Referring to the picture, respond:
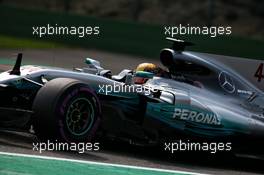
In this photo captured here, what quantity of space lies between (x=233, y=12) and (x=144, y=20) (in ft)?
14.2

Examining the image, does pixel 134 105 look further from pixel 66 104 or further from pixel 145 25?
pixel 145 25

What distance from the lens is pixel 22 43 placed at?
66.8ft

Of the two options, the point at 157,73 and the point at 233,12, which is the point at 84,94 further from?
the point at 233,12

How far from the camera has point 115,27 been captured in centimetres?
1964

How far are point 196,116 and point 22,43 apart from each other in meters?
13.5

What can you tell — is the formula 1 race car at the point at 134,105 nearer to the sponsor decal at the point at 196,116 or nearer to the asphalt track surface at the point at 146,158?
the sponsor decal at the point at 196,116

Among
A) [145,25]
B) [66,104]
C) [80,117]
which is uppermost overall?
[145,25]

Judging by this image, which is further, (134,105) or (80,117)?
(134,105)

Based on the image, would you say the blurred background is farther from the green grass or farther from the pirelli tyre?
the pirelli tyre

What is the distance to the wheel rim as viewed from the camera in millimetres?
7074

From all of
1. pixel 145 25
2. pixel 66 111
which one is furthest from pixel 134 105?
pixel 145 25

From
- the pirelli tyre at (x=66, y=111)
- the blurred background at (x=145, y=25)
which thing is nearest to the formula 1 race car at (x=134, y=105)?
the pirelli tyre at (x=66, y=111)

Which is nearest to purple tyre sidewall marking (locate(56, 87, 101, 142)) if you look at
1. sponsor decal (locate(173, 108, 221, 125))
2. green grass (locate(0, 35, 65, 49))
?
sponsor decal (locate(173, 108, 221, 125))

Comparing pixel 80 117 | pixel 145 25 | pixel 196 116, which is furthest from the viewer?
pixel 145 25
